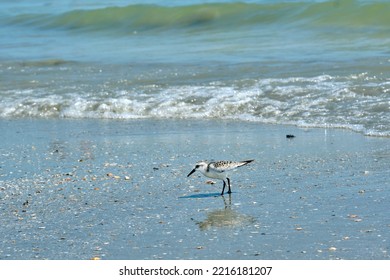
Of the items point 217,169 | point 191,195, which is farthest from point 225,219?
point 191,195

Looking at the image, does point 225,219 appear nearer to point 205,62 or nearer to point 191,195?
→ point 191,195

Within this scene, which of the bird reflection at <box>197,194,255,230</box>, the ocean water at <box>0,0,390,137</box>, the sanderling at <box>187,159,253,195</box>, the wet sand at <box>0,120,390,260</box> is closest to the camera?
the wet sand at <box>0,120,390,260</box>

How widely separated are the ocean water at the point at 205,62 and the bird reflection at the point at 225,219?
3674 mm

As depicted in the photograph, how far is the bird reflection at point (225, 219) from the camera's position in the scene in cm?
666

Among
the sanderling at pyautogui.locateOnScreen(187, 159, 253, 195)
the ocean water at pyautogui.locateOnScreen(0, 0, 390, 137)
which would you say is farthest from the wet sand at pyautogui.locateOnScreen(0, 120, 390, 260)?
the ocean water at pyautogui.locateOnScreen(0, 0, 390, 137)

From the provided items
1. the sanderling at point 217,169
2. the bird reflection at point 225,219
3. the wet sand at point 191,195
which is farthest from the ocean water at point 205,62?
the bird reflection at point 225,219

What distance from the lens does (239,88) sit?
1321cm

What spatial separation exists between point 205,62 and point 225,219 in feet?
31.0

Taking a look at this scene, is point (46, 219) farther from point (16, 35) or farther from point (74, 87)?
point (16, 35)

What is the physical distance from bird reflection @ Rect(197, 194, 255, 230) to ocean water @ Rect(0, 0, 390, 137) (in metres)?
3.67

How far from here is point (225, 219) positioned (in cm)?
686

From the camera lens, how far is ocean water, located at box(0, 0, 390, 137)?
478 inches

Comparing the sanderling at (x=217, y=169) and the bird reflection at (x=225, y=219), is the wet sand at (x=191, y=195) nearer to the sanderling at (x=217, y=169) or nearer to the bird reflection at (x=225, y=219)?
the bird reflection at (x=225, y=219)

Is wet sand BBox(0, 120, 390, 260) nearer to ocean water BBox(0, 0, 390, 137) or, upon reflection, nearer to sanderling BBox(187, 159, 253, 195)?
sanderling BBox(187, 159, 253, 195)
